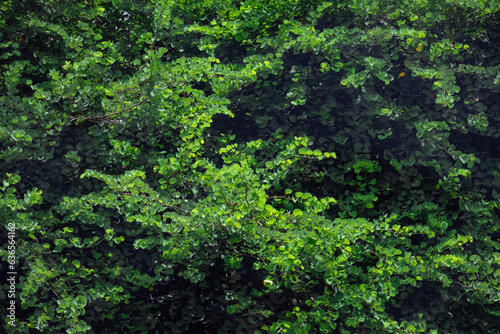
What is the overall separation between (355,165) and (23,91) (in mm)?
2834

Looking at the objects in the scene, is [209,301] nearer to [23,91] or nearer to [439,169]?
[439,169]

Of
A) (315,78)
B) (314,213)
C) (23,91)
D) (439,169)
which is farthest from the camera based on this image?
(23,91)

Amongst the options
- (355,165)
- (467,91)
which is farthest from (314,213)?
(467,91)

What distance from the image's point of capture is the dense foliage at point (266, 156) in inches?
126

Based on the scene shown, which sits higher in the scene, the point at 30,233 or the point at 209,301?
the point at 30,233

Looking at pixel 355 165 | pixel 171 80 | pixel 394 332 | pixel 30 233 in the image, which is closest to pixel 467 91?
pixel 355 165

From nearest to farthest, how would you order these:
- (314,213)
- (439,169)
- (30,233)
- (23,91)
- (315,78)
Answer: (314,213) < (30,233) < (439,169) < (315,78) < (23,91)

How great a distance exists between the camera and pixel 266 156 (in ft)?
12.6

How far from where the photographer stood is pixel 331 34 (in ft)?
11.5

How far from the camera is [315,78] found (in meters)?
3.77

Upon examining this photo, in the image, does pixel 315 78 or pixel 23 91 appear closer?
pixel 315 78

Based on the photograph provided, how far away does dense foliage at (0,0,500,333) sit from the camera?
320cm

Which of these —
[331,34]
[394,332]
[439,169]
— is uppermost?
[331,34]

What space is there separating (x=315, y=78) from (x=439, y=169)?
46.0 inches
